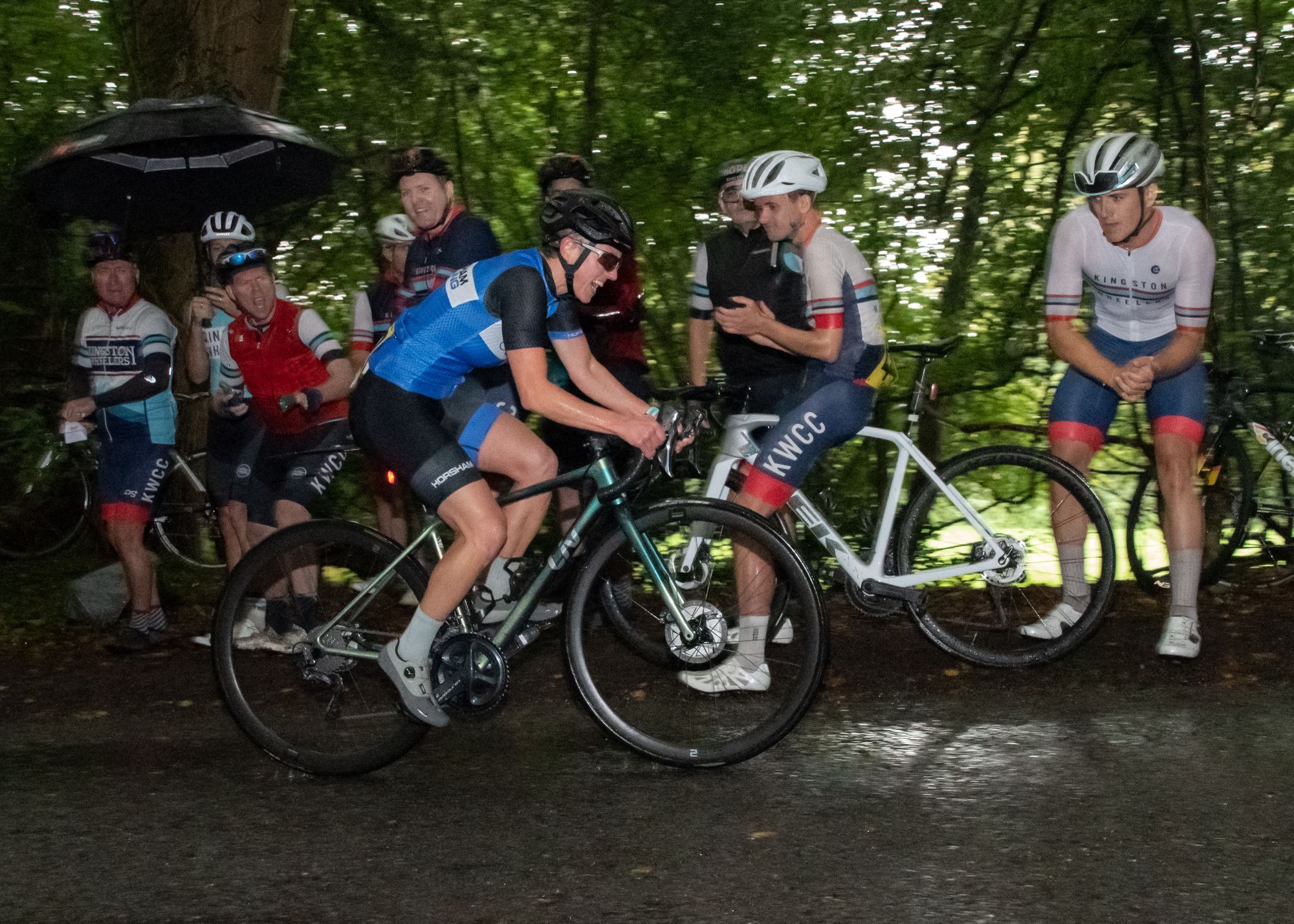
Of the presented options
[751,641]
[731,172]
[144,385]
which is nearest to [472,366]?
[751,641]

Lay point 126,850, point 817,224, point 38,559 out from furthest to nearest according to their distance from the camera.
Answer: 1. point 38,559
2. point 817,224
3. point 126,850

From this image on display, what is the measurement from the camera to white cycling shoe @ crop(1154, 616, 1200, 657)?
19.2 ft

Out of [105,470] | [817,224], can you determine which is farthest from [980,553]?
[105,470]

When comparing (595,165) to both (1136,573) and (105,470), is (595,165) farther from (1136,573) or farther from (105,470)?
(1136,573)

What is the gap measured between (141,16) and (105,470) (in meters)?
2.96

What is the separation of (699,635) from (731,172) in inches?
104

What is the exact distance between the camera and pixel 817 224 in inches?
229

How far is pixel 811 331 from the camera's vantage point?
19.0 ft

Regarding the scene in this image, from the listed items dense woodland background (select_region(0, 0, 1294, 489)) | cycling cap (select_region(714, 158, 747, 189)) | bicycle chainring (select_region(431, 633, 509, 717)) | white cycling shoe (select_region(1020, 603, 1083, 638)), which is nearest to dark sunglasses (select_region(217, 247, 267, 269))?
dense woodland background (select_region(0, 0, 1294, 489))

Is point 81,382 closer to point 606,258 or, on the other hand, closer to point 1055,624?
point 606,258

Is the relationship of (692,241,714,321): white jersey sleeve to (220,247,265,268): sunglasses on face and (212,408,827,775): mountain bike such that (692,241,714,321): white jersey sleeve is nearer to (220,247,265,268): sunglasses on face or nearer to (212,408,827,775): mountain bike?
(212,408,827,775): mountain bike

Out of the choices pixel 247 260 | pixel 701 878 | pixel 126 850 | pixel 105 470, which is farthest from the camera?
pixel 105 470

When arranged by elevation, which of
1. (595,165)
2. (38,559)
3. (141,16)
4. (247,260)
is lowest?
(38,559)

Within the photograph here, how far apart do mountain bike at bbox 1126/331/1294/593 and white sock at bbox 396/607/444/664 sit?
3796mm
